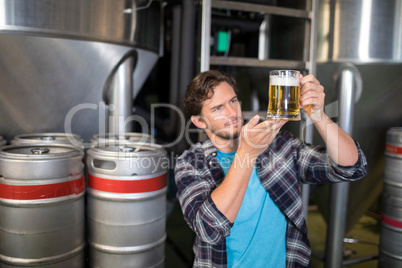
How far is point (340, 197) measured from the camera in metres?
2.24

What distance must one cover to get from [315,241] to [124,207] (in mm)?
1996

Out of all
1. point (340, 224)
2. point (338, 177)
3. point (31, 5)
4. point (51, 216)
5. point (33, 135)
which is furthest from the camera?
point (340, 224)

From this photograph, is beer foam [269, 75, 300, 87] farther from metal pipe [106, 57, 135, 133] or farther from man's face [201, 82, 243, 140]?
metal pipe [106, 57, 135, 133]

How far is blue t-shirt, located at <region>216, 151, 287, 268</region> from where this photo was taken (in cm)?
131

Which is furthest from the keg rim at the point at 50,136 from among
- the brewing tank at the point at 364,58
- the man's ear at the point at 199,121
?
the brewing tank at the point at 364,58

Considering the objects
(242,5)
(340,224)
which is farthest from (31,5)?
(340,224)

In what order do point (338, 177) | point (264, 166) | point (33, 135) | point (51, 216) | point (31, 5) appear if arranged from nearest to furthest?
point (338, 177), point (264, 166), point (51, 216), point (31, 5), point (33, 135)

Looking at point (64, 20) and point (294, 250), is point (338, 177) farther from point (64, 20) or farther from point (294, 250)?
point (64, 20)

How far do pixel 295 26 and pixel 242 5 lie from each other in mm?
605

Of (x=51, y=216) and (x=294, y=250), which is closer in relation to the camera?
(x=294, y=250)

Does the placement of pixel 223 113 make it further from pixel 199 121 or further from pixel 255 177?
pixel 255 177

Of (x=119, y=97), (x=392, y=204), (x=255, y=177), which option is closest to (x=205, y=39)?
(x=119, y=97)

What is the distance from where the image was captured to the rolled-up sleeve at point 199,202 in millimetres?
1090

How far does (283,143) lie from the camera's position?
1.48m
